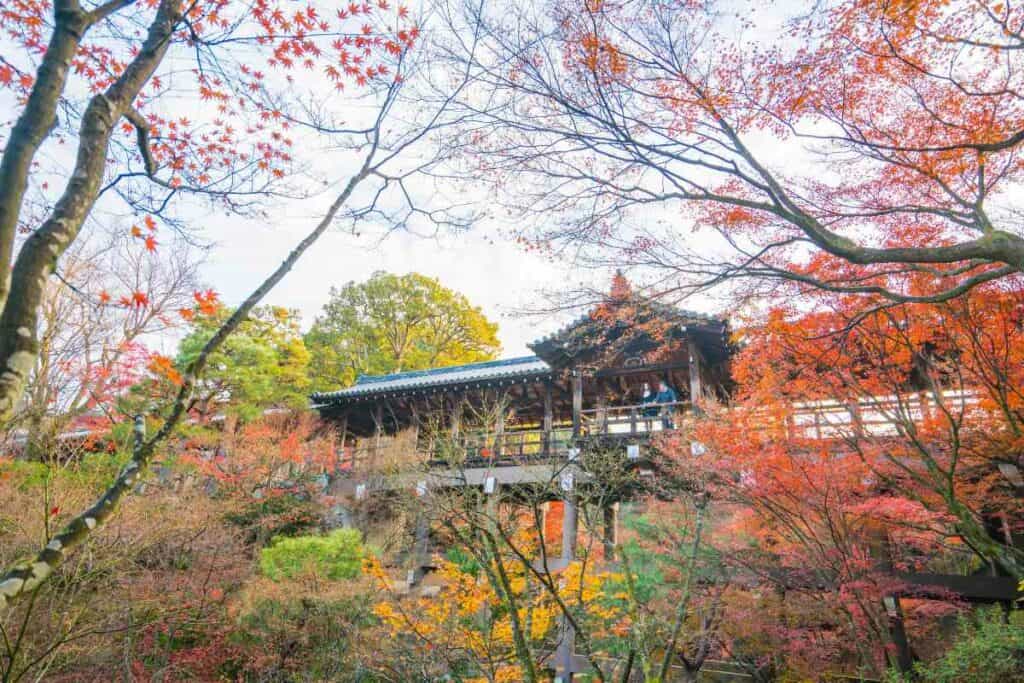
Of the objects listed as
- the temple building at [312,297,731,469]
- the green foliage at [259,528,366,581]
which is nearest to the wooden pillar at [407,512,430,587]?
the temple building at [312,297,731,469]

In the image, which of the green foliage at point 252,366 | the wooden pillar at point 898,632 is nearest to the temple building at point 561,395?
the green foliage at point 252,366

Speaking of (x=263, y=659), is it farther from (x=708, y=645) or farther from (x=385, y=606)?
(x=708, y=645)

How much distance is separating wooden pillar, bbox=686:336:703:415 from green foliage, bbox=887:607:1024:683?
18.7 ft

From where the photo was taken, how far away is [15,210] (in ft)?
7.68

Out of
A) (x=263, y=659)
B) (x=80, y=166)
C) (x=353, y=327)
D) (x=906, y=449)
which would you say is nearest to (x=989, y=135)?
(x=906, y=449)

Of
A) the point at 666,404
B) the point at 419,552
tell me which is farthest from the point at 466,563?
the point at 666,404

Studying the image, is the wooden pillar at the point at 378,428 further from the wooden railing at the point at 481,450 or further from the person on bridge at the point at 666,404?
the person on bridge at the point at 666,404

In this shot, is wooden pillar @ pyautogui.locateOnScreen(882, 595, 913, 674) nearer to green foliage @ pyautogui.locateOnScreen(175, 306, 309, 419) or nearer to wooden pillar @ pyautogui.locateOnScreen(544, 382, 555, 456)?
wooden pillar @ pyautogui.locateOnScreen(544, 382, 555, 456)

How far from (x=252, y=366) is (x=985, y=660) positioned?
59.9ft

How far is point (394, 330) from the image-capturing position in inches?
1009

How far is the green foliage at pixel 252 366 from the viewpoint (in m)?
17.8

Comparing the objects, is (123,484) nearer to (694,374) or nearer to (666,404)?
(666,404)

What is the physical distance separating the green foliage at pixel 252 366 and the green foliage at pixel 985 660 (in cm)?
1634

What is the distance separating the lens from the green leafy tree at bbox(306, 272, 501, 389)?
25.3 meters
